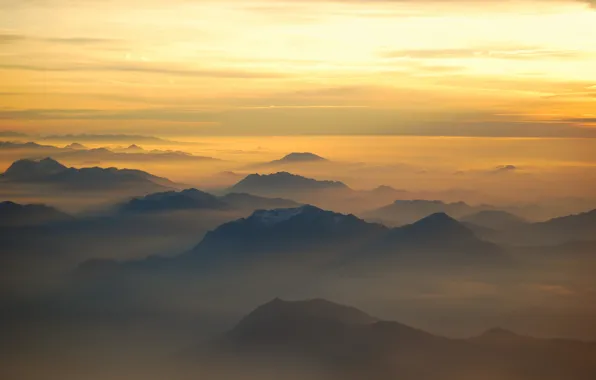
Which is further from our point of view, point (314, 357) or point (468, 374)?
point (314, 357)

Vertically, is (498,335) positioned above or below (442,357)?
above

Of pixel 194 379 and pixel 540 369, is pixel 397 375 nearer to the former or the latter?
pixel 540 369

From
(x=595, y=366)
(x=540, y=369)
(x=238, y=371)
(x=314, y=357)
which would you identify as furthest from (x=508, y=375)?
(x=238, y=371)

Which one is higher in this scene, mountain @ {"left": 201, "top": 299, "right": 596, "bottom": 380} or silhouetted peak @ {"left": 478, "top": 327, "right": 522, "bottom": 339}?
silhouetted peak @ {"left": 478, "top": 327, "right": 522, "bottom": 339}

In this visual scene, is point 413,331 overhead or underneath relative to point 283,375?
overhead

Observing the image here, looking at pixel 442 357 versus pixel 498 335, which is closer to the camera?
pixel 442 357

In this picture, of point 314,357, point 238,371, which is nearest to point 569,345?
point 314,357

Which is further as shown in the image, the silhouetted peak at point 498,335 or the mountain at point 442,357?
the silhouetted peak at point 498,335

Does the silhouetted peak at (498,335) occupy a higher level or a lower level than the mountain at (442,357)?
higher

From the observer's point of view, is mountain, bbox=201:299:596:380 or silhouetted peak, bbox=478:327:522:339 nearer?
mountain, bbox=201:299:596:380
